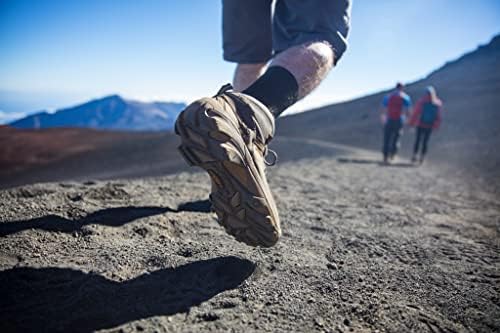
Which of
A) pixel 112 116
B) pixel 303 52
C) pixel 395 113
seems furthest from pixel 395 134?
pixel 112 116

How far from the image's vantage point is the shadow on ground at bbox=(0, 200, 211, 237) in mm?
1326

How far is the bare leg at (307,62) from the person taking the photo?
4.65ft

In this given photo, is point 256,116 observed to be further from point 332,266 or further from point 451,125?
point 451,125

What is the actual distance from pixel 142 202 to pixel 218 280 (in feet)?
2.94

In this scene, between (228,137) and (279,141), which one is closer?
(228,137)

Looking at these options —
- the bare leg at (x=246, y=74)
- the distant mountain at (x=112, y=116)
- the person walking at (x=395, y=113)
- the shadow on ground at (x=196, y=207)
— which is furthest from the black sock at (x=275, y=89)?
the distant mountain at (x=112, y=116)

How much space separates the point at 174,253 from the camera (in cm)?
129

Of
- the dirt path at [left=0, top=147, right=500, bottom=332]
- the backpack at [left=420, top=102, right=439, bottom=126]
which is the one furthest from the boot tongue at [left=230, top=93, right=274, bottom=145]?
the backpack at [left=420, top=102, right=439, bottom=126]

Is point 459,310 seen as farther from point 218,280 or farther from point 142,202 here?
point 142,202

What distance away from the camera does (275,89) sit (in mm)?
1365

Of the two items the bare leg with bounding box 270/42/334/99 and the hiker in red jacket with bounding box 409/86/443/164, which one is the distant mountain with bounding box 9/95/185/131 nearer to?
the hiker in red jacket with bounding box 409/86/443/164

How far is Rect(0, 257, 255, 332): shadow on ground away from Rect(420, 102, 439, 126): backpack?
285 inches

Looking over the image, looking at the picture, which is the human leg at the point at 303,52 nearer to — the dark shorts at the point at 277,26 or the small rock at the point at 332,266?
the dark shorts at the point at 277,26

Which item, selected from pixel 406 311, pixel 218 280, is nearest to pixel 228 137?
pixel 218 280
